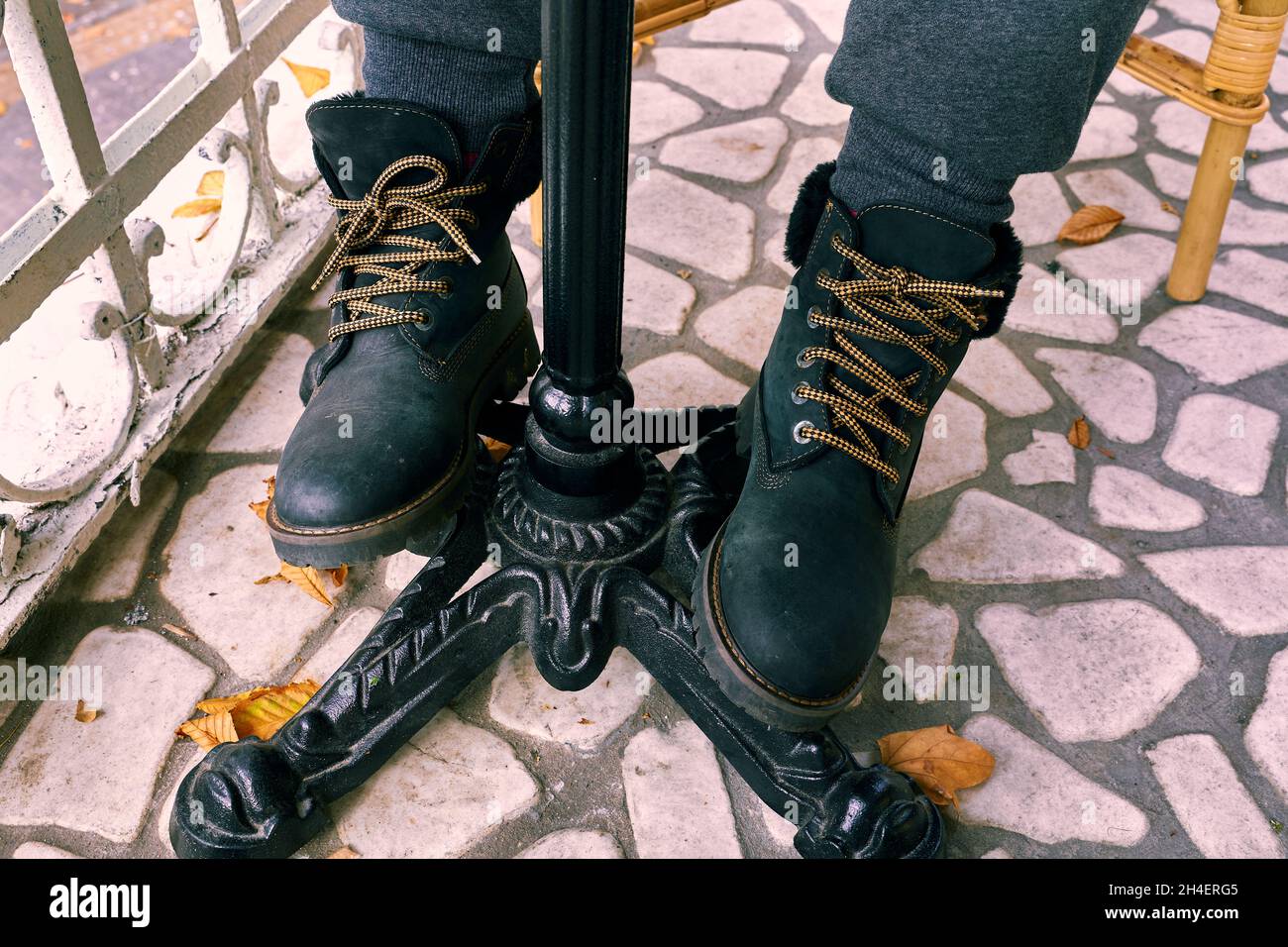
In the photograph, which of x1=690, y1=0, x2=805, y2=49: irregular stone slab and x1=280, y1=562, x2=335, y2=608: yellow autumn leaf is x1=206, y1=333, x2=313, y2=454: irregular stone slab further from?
x1=690, y1=0, x2=805, y2=49: irregular stone slab

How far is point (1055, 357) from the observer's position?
1.60 metres

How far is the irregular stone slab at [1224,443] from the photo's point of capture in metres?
1.42

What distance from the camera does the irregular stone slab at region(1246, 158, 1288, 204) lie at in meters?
1.92

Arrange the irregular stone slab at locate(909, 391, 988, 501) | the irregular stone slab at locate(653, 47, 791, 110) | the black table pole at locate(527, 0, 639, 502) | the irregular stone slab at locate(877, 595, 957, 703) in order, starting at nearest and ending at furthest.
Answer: the black table pole at locate(527, 0, 639, 502) → the irregular stone slab at locate(877, 595, 957, 703) → the irregular stone slab at locate(909, 391, 988, 501) → the irregular stone slab at locate(653, 47, 791, 110)

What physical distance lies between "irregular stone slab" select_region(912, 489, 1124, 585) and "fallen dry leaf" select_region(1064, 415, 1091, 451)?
16 cm

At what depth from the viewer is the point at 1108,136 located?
6.75ft

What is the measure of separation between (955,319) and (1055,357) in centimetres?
65

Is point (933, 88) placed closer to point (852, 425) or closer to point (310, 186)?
point (852, 425)

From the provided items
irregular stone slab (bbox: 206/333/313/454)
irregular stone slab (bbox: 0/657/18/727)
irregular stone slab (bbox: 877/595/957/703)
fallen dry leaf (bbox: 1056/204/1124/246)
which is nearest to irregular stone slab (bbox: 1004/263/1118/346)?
fallen dry leaf (bbox: 1056/204/1124/246)

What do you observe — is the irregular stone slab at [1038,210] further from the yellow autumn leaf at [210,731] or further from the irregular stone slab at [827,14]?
the yellow autumn leaf at [210,731]

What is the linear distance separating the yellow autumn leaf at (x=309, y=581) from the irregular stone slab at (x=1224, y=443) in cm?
110

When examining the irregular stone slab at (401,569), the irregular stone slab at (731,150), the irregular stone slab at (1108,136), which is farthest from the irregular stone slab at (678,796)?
the irregular stone slab at (1108,136)

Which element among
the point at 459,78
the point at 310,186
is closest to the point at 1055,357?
the point at 459,78

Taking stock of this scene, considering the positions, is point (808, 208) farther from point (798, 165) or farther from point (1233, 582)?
point (798, 165)
